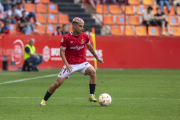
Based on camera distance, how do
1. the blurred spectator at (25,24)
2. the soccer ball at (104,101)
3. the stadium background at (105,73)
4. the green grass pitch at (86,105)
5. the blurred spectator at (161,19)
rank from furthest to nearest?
the blurred spectator at (161,19) → the blurred spectator at (25,24) → the soccer ball at (104,101) → the stadium background at (105,73) → the green grass pitch at (86,105)

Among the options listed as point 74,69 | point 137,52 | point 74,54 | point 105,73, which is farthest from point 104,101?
point 137,52

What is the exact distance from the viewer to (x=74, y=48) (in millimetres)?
7625

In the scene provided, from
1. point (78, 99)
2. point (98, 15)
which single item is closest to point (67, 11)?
point (98, 15)

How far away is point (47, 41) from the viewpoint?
19.8 m

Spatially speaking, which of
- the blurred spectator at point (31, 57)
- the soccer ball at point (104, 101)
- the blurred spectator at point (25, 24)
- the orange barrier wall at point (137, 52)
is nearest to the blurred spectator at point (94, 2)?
the orange barrier wall at point (137, 52)

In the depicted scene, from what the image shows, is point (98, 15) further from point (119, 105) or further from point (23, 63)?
point (119, 105)

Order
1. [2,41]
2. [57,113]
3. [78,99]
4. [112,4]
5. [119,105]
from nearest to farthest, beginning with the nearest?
1. [57,113]
2. [119,105]
3. [78,99]
4. [2,41]
5. [112,4]

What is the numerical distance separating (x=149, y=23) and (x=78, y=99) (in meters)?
15.6

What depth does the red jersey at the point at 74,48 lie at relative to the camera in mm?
7555

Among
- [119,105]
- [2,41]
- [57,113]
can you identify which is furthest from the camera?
[2,41]

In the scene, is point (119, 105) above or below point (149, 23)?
below

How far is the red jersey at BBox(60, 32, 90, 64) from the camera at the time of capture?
7555 mm

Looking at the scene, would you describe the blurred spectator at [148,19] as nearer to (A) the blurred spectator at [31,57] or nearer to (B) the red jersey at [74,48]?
(A) the blurred spectator at [31,57]

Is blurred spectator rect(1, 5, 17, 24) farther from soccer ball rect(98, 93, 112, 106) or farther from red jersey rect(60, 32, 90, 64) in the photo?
soccer ball rect(98, 93, 112, 106)
